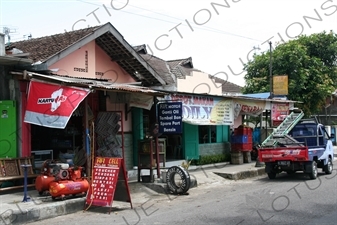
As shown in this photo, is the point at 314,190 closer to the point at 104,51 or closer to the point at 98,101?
the point at 98,101

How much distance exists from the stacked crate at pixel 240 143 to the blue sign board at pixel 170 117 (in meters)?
6.25

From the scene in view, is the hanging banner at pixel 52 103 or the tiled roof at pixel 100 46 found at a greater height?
the tiled roof at pixel 100 46

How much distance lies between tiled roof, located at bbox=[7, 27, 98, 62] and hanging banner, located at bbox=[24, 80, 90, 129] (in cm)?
162

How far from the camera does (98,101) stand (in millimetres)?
13367

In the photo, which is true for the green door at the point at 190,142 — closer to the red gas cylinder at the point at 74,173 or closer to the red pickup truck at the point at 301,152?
the red pickup truck at the point at 301,152

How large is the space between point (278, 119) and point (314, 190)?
10.5 meters

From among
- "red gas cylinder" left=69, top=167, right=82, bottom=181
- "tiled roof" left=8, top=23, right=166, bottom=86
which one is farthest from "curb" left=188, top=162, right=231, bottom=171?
"red gas cylinder" left=69, top=167, right=82, bottom=181

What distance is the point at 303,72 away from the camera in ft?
84.4

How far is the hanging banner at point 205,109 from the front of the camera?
15289 mm

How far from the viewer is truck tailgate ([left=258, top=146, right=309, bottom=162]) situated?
1345cm

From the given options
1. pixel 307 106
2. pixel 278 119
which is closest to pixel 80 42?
pixel 278 119

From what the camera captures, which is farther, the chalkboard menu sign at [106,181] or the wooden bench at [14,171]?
the wooden bench at [14,171]

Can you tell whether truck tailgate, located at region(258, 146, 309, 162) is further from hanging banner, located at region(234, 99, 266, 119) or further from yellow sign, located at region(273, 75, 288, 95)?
yellow sign, located at region(273, 75, 288, 95)

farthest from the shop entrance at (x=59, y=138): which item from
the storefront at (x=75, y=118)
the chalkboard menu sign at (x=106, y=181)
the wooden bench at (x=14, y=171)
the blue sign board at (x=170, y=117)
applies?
the chalkboard menu sign at (x=106, y=181)
